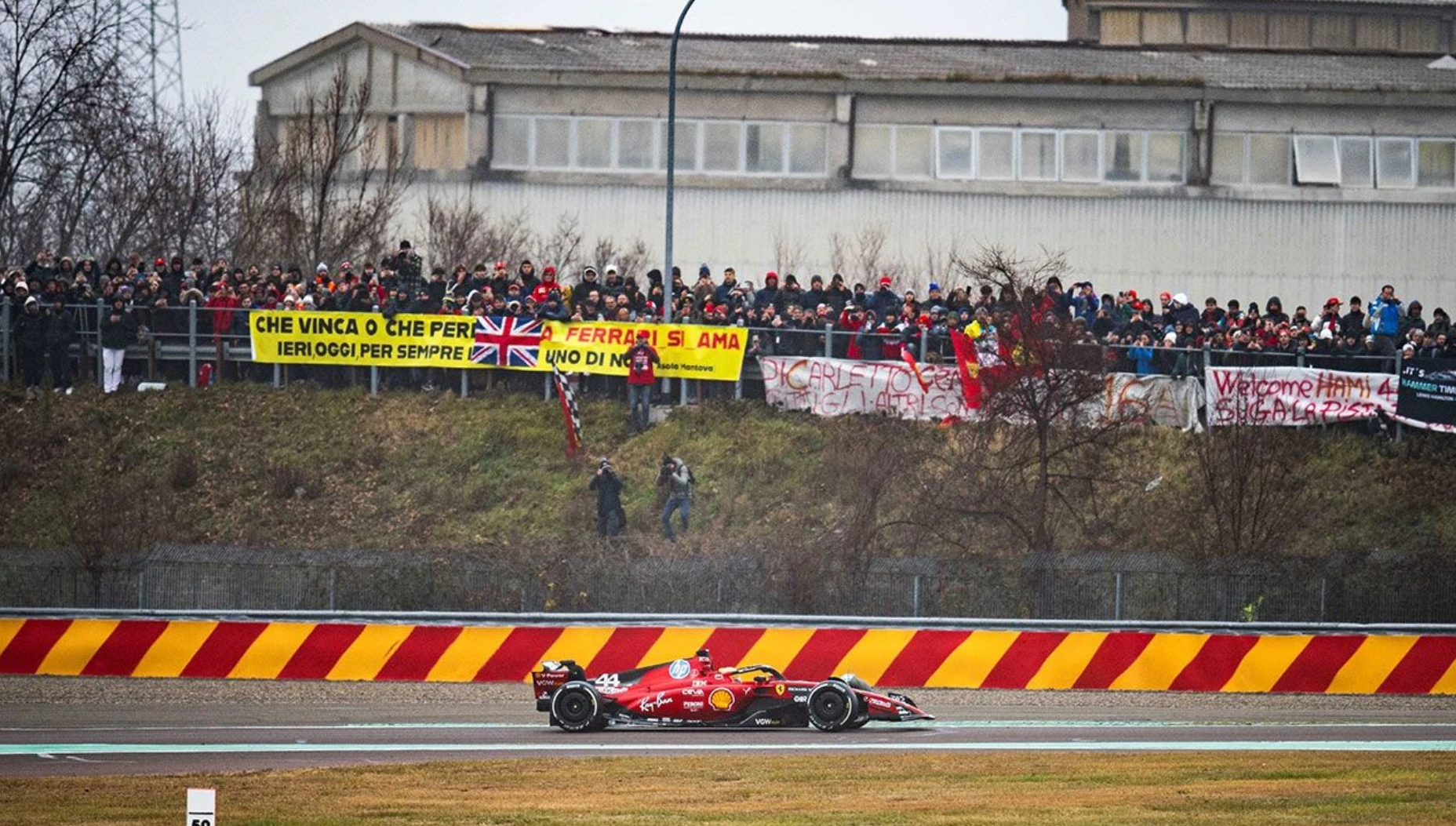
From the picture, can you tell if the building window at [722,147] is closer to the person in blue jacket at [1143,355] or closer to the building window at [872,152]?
the building window at [872,152]

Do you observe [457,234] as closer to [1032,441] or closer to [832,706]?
[1032,441]

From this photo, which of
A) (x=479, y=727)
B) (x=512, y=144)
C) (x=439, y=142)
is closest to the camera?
(x=479, y=727)

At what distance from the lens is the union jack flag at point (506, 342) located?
124ft

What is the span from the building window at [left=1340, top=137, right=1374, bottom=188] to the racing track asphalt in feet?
80.7

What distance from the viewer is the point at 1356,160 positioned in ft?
163

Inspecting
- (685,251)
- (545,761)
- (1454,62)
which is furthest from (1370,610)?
(1454,62)

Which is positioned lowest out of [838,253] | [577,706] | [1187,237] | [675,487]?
[577,706]

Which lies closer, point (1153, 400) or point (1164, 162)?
point (1153, 400)

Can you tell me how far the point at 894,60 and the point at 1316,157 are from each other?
10.3 m

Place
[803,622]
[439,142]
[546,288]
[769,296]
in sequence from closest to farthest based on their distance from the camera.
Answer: [803,622] → [546,288] → [769,296] → [439,142]

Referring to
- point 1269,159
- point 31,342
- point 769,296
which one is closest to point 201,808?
point 769,296

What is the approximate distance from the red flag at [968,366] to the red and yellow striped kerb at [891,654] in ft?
28.9

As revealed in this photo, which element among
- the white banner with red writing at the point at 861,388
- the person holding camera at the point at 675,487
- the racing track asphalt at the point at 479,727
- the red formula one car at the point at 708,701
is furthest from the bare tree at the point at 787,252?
the red formula one car at the point at 708,701

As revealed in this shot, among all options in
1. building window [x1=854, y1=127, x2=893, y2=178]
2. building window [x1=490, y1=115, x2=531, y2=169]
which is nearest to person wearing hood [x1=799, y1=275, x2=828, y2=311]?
building window [x1=854, y1=127, x2=893, y2=178]
